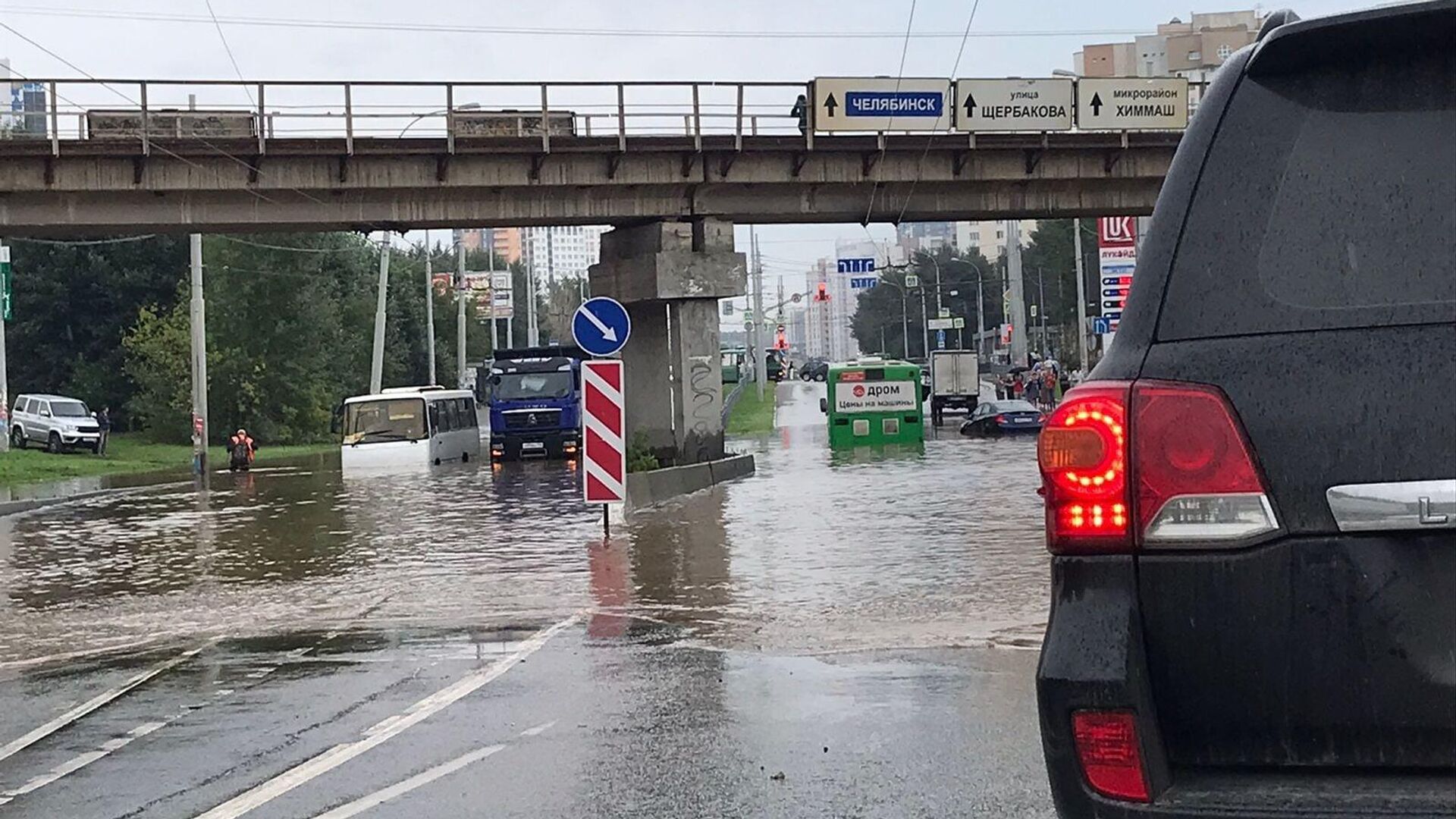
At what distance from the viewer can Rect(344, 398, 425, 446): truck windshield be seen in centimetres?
4244

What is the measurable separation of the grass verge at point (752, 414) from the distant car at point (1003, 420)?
10348 mm

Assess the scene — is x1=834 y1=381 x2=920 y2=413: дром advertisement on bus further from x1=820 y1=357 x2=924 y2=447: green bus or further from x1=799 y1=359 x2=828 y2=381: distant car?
x1=799 y1=359 x2=828 y2=381: distant car

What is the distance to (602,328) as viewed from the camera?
21.3 meters

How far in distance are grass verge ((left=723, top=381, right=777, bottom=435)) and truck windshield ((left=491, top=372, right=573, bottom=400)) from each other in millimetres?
14067

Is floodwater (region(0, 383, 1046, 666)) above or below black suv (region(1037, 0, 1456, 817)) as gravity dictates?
below

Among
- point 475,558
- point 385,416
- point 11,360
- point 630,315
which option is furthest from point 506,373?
point 11,360

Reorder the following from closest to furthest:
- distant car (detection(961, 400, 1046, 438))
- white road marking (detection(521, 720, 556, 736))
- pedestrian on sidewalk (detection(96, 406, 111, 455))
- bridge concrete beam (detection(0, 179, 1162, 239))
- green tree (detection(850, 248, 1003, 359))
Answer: white road marking (detection(521, 720, 556, 736))
bridge concrete beam (detection(0, 179, 1162, 239))
distant car (detection(961, 400, 1046, 438))
pedestrian on sidewalk (detection(96, 406, 111, 455))
green tree (detection(850, 248, 1003, 359))

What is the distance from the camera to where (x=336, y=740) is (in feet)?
27.1

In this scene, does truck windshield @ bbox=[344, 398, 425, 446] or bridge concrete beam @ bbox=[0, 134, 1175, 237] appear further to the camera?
truck windshield @ bbox=[344, 398, 425, 446]

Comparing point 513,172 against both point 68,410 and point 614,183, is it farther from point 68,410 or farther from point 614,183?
point 68,410

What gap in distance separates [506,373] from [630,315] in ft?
40.7

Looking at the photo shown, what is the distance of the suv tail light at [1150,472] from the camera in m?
2.98

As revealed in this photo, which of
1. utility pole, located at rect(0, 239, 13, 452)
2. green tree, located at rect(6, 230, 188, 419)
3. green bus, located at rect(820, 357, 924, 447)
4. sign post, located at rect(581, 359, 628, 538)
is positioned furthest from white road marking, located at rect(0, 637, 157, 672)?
green tree, located at rect(6, 230, 188, 419)

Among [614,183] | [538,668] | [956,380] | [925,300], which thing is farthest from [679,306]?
[925,300]
